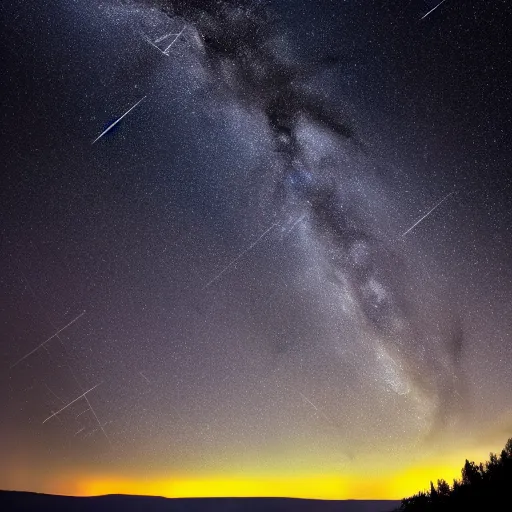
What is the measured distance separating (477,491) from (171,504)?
12157 cm

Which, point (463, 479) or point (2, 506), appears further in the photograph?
point (2, 506)

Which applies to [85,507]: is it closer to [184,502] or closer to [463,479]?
[184,502]

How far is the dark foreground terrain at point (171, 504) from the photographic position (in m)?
91.2

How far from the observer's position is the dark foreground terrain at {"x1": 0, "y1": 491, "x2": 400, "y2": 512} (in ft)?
299

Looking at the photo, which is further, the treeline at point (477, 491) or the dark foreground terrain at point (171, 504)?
the dark foreground terrain at point (171, 504)

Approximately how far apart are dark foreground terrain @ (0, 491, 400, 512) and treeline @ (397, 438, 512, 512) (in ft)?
315

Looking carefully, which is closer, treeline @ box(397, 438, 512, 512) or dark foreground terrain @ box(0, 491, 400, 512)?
treeline @ box(397, 438, 512, 512)

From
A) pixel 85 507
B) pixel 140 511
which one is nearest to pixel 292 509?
pixel 140 511

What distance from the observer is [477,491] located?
12445mm

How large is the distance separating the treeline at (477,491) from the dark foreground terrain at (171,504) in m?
96.1

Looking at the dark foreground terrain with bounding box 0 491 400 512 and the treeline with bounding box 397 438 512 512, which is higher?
the treeline with bounding box 397 438 512 512

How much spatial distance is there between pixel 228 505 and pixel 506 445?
125948 mm

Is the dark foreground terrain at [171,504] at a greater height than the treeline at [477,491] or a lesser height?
lesser

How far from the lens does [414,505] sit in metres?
16.7
